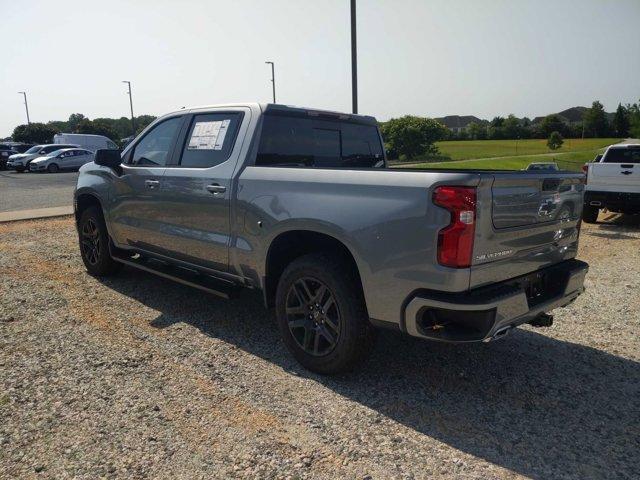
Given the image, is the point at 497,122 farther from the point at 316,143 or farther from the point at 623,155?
the point at 316,143

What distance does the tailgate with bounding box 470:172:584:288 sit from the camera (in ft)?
9.02

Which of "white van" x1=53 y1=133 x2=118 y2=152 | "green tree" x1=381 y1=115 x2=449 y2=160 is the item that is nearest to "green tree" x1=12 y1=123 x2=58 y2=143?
"white van" x1=53 y1=133 x2=118 y2=152

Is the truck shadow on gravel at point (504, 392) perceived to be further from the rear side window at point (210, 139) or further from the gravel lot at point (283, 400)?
the rear side window at point (210, 139)

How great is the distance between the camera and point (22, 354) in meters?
3.80

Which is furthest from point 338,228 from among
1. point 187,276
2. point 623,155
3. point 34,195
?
point 34,195

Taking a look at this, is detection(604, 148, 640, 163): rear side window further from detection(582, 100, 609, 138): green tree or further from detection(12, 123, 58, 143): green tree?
detection(582, 100, 609, 138): green tree

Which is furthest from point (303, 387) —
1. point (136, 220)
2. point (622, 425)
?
point (136, 220)

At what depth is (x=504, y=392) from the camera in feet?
11.0

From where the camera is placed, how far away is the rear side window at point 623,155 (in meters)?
10.7

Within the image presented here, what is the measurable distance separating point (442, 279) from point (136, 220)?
3380mm

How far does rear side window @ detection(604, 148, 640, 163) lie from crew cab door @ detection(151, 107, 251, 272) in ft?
32.8

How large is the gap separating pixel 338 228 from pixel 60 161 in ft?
97.0

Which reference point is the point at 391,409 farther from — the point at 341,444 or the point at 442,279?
the point at 442,279

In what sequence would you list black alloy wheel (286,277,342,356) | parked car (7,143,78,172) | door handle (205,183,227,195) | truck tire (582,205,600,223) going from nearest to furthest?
1. black alloy wheel (286,277,342,356)
2. door handle (205,183,227,195)
3. truck tire (582,205,600,223)
4. parked car (7,143,78,172)
